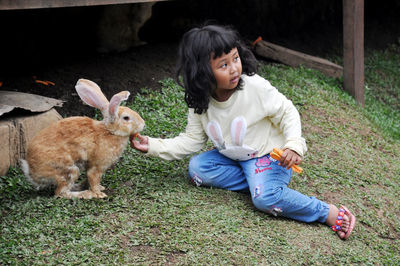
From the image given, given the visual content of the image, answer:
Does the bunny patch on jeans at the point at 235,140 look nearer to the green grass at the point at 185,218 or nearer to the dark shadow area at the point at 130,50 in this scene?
the green grass at the point at 185,218

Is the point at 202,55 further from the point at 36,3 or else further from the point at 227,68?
the point at 36,3

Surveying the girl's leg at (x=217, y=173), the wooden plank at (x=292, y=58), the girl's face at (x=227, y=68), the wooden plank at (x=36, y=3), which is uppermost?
the wooden plank at (x=36, y=3)

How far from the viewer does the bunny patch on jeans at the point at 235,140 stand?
3598 mm

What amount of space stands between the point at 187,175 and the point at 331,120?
2186 mm

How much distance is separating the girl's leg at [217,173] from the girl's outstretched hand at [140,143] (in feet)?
1.31

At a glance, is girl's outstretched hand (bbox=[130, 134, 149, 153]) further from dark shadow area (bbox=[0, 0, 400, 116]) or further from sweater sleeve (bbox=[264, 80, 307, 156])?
dark shadow area (bbox=[0, 0, 400, 116])

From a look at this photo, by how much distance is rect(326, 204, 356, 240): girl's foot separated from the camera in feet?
11.4

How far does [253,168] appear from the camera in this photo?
3.65m

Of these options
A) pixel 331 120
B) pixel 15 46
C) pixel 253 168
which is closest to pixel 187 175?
pixel 253 168

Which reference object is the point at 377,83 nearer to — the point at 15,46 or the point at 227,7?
the point at 227,7

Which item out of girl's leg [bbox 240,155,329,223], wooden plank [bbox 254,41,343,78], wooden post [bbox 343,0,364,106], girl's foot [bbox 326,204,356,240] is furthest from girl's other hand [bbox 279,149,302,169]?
wooden plank [bbox 254,41,343,78]

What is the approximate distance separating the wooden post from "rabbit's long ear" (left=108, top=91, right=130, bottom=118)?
150 inches

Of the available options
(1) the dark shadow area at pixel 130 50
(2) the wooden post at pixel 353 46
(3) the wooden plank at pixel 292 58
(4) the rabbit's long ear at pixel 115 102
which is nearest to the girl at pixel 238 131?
(4) the rabbit's long ear at pixel 115 102

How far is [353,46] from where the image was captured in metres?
6.23
